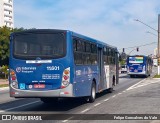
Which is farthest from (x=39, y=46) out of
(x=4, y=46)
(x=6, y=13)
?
(x=6, y=13)

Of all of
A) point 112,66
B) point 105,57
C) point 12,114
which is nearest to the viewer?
point 12,114

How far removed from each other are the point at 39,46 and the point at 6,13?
11488cm

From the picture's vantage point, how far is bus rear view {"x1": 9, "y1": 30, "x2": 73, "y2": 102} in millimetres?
13617

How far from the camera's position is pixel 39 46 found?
14.0 m

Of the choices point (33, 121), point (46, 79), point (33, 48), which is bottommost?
point (33, 121)

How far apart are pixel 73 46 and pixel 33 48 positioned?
148cm

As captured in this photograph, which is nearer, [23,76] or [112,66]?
[23,76]

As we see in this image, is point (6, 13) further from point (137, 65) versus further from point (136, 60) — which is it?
point (137, 65)

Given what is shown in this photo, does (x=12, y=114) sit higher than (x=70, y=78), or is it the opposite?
(x=70, y=78)

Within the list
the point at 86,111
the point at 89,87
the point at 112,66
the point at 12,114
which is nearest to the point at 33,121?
the point at 12,114

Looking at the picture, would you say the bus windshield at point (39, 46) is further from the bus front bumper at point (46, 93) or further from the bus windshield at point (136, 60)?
the bus windshield at point (136, 60)

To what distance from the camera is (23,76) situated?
45.8 ft

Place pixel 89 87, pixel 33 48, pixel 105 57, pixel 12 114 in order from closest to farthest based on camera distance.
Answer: pixel 12 114 → pixel 33 48 → pixel 89 87 → pixel 105 57

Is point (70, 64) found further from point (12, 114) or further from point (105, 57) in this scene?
point (105, 57)
